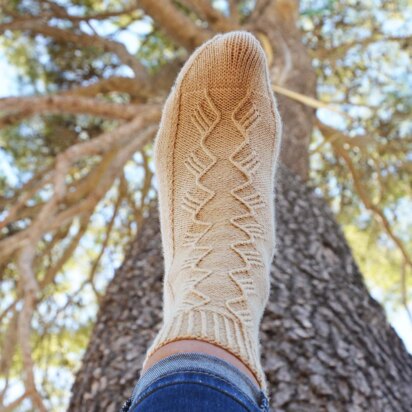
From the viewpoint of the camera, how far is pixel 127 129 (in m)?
1.89

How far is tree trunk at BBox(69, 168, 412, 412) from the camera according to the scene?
108 centimetres

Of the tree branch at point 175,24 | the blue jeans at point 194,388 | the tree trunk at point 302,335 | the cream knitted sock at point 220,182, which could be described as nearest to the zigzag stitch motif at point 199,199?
the cream knitted sock at point 220,182

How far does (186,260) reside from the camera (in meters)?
1.00

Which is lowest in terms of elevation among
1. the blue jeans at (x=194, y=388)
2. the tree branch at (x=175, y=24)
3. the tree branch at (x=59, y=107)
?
the blue jeans at (x=194, y=388)

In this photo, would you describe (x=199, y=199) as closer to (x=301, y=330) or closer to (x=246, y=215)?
(x=246, y=215)

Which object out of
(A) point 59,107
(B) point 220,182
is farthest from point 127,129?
(B) point 220,182

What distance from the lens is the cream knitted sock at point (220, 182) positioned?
907 mm

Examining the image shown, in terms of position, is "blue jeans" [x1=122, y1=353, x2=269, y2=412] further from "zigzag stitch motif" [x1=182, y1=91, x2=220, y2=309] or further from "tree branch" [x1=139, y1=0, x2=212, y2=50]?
"tree branch" [x1=139, y1=0, x2=212, y2=50]

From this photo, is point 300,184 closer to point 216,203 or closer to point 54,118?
point 216,203

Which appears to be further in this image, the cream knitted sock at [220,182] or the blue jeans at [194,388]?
the cream knitted sock at [220,182]

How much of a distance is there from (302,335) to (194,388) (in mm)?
558

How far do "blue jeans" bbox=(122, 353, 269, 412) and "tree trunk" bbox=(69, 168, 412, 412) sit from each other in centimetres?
37

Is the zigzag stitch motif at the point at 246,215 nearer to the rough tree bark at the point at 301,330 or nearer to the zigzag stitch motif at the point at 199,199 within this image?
the zigzag stitch motif at the point at 199,199

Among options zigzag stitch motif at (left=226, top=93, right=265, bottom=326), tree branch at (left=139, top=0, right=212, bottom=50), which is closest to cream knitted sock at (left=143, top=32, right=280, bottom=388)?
zigzag stitch motif at (left=226, top=93, right=265, bottom=326)
